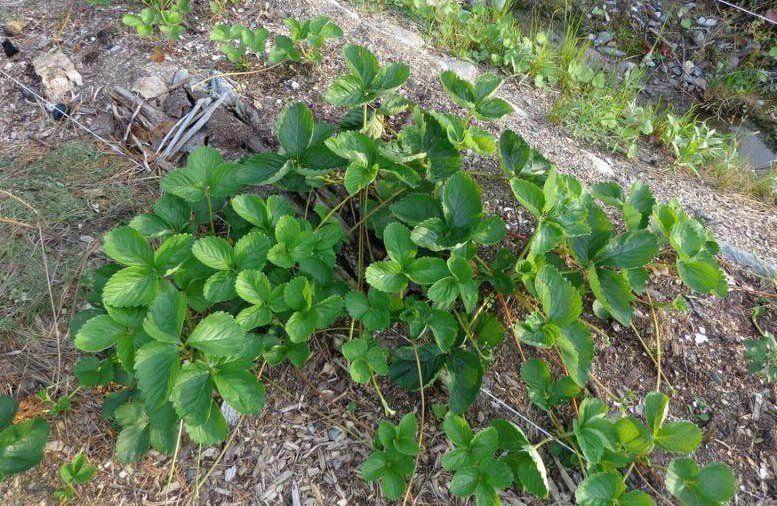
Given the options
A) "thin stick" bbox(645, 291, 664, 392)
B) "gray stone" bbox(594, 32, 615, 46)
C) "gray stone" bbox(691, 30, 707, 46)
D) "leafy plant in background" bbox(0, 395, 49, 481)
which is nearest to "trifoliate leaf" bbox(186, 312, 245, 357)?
"leafy plant in background" bbox(0, 395, 49, 481)

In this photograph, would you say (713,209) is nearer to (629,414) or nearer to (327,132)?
(629,414)

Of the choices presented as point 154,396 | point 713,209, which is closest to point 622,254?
point 713,209

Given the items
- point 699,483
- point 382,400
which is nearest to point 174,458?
point 382,400

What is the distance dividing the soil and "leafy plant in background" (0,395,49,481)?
0.10m

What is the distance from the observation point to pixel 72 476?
1.44 metres

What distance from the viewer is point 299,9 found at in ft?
9.40

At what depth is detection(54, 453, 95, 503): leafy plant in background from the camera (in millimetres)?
1436

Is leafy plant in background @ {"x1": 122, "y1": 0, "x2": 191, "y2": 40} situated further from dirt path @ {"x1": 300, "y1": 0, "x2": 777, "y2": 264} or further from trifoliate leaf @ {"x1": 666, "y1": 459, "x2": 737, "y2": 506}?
trifoliate leaf @ {"x1": 666, "y1": 459, "x2": 737, "y2": 506}

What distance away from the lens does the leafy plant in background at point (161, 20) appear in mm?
2531

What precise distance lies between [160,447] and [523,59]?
276 centimetres

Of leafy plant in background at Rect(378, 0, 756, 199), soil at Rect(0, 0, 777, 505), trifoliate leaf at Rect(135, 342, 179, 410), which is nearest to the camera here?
trifoliate leaf at Rect(135, 342, 179, 410)

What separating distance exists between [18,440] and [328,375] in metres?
0.87

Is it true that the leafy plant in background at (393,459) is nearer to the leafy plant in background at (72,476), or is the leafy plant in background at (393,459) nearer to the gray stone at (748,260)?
the leafy plant in background at (72,476)

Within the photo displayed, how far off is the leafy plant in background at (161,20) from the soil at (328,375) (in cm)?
6
